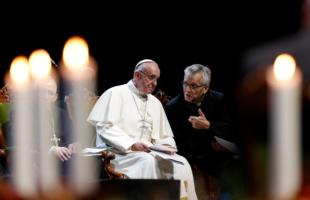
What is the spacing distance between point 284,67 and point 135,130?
5.65m

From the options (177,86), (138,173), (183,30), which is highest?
(183,30)

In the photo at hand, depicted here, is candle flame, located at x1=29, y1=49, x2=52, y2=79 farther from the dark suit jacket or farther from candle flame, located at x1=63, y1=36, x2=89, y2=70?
the dark suit jacket

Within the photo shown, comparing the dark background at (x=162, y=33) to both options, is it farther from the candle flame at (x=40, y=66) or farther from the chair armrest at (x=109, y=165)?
the candle flame at (x=40, y=66)

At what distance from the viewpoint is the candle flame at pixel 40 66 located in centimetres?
95

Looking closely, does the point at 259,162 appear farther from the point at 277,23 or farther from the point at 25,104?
the point at 277,23

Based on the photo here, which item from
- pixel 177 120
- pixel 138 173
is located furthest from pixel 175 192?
pixel 177 120

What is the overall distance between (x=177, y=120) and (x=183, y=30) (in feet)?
3.05

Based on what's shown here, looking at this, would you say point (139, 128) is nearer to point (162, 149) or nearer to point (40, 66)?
point (162, 149)

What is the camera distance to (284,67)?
895mm

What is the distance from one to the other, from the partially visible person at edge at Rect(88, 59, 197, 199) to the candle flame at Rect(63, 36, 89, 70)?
4848mm

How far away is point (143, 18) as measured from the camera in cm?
695

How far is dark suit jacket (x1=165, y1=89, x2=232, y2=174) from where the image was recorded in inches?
259

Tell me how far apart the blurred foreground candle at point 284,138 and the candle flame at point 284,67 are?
0.03 m

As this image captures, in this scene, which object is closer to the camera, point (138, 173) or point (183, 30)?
point (138, 173)
